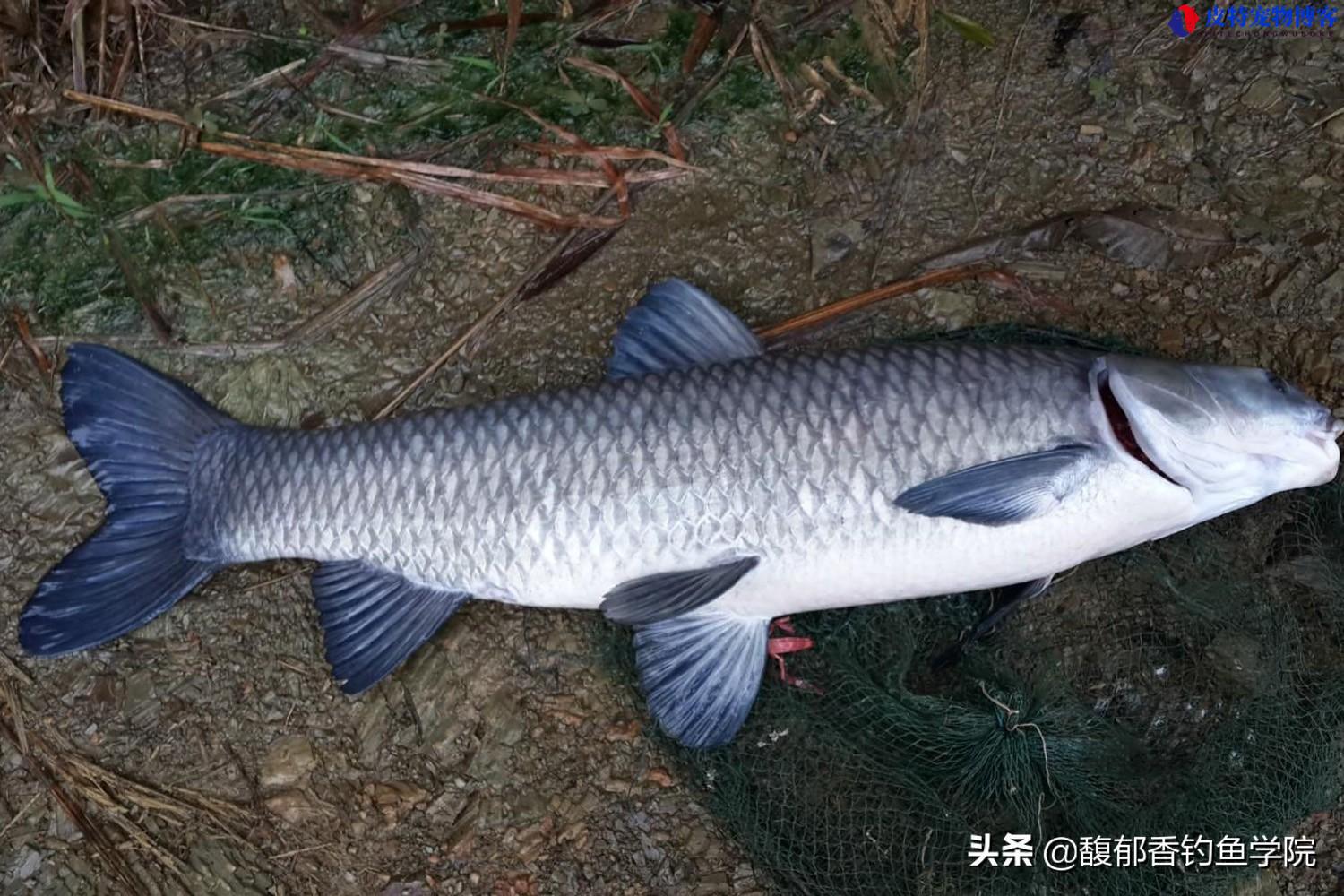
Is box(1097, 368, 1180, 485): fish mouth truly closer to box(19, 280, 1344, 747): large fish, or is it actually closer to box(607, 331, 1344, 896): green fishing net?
box(19, 280, 1344, 747): large fish

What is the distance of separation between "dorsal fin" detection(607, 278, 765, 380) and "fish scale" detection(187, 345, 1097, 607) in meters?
0.12

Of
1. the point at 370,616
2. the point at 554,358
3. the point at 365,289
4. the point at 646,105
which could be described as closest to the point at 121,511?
the point at 370,616

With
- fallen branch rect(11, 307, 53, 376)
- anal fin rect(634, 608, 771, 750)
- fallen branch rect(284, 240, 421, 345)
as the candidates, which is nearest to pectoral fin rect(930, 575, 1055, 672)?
anal fin rect(634, 608, 771, 750)

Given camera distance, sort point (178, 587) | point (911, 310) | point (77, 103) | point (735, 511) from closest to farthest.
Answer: point (735, 511), point (178, 587), point (911, 310), point (77, 103)

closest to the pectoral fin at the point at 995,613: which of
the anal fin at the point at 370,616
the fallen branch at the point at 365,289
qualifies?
the anal fin at the point at 370,616

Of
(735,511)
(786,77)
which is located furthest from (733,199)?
(735,511)

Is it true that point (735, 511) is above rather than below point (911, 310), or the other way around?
below

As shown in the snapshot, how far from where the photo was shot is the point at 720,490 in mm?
1987

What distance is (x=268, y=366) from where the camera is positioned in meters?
2.55

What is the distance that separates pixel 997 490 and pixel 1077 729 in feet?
2.09

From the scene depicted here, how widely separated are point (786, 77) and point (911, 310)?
0.69m

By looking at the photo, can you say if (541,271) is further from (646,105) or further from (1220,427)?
(1220,427)

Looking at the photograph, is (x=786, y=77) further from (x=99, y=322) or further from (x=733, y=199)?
(x=99, y=322)

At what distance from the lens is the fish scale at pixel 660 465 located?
1.97 meters
